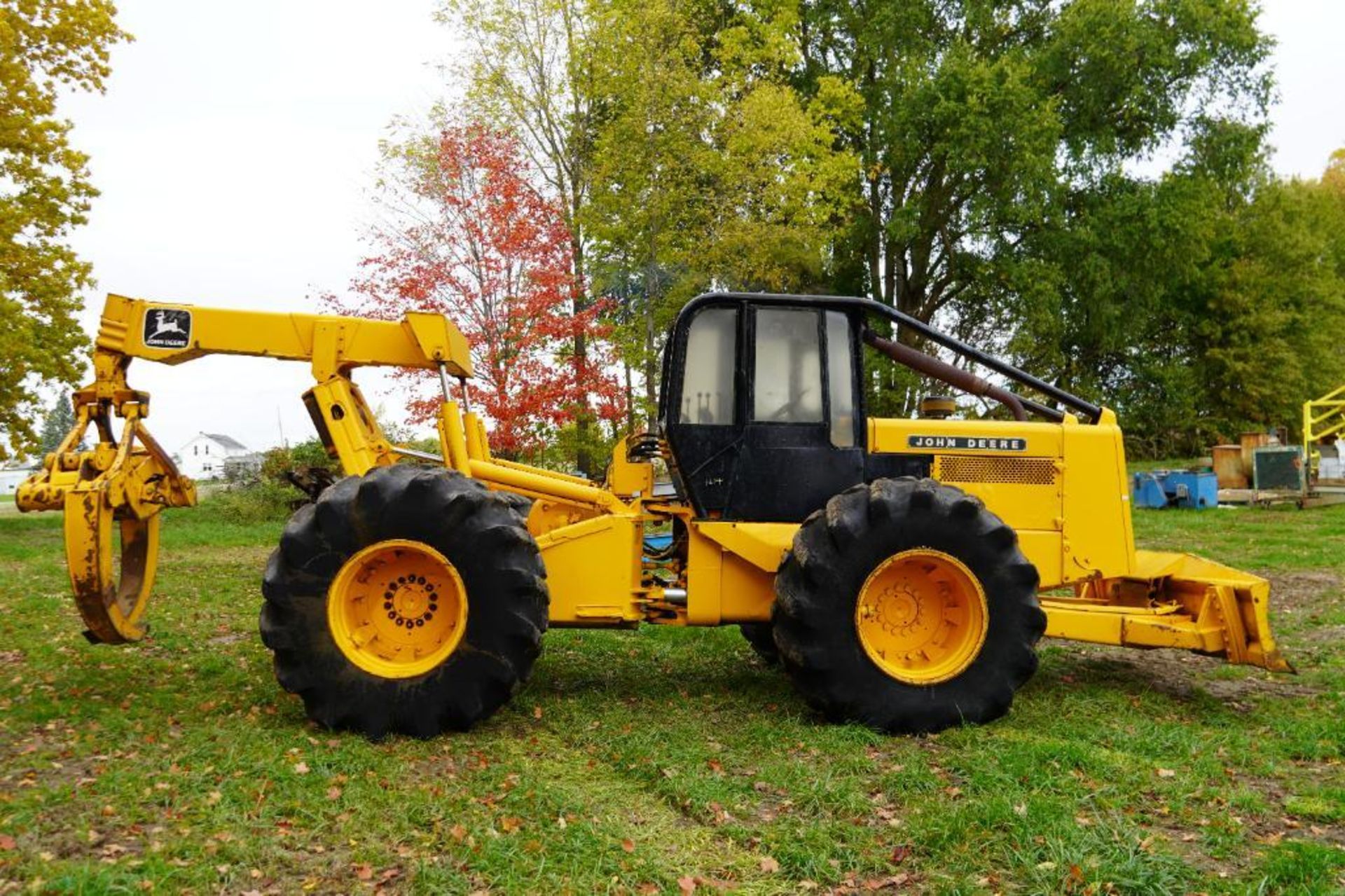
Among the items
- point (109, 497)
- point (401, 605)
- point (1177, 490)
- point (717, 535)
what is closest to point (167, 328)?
point (109, 497)

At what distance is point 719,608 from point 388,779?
8.00ft

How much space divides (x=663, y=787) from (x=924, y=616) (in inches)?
88.8

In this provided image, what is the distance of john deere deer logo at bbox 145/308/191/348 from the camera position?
652 centimetres

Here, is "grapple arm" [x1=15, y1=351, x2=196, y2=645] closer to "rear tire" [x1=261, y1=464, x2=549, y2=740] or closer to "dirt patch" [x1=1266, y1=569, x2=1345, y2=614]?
"rear tire" [x1=261, y1=464, x2=549, y2=740]

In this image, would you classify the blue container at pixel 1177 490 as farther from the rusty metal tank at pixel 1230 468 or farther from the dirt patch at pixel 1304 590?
the dirt patch at pixel 1304 590

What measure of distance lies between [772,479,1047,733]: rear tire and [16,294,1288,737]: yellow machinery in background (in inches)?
0.6

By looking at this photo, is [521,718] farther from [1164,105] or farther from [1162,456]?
[1162,456]

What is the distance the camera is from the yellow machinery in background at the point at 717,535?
5.88 metres

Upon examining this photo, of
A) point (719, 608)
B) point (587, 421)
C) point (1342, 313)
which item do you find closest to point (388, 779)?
point (719, 608)

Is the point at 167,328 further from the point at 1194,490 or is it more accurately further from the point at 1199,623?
the point at 1194,490

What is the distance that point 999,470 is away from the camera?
692 cm

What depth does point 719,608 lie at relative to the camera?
6641 millimetres

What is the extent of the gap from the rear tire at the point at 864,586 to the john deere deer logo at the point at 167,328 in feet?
13.7

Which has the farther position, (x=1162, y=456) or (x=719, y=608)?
(x=1162, y=456)
